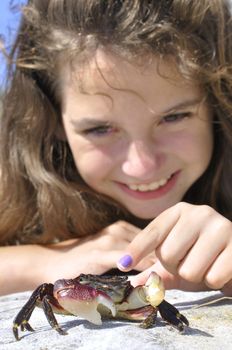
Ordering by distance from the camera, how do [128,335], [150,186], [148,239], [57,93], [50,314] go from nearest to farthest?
1. [128,335]
2. [50,314]
3. [148,239]
4. [150,186]
5. [57,93]

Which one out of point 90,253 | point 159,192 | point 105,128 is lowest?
point 90,253

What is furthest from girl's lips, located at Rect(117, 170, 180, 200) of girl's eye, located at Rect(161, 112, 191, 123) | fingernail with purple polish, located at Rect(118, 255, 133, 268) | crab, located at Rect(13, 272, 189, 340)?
crab, located at Rect(13, 272, 189, 340)

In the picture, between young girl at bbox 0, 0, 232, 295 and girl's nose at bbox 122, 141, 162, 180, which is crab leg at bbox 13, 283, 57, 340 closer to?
young girl at bbox 0, 0, 232, 295

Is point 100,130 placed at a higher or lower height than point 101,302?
higher

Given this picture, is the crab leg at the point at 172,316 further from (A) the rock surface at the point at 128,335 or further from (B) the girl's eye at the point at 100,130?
(B) the girl's eye at the point at 100,130

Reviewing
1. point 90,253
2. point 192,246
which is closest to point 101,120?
point 90,253

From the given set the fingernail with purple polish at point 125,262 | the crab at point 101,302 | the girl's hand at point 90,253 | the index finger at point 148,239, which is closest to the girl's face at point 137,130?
the girl's hand at point 90,253

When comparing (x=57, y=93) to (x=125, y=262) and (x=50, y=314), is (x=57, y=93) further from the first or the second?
(x=50, y=314)

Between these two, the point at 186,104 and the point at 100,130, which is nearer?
the point at 186,104
